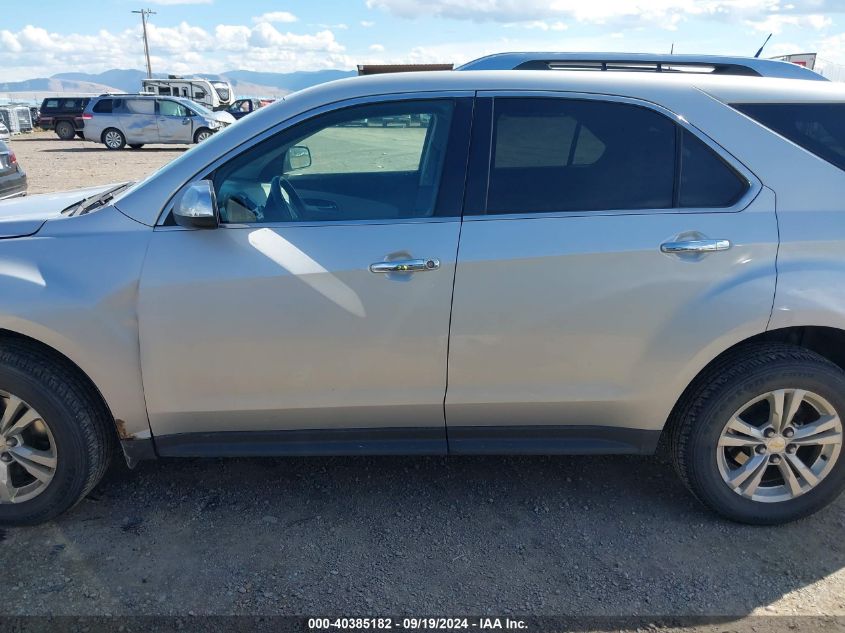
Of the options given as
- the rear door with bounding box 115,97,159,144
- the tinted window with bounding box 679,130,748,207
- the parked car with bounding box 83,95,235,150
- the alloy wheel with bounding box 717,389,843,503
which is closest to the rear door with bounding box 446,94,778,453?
the tinted window with bounding box 679,130,748,207

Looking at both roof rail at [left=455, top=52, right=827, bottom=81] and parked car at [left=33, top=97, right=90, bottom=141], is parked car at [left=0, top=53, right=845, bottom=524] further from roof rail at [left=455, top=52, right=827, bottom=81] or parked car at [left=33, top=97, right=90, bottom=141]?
parked car at [left=33, top=97, right=90, bottom=141]

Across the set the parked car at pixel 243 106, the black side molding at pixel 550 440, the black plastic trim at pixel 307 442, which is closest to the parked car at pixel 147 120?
the parked car at pixel 243 106

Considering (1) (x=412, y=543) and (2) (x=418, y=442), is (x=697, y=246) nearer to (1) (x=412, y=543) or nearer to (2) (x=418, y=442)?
(2) (x=418, y=442)

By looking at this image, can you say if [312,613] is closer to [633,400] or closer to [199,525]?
[199,525]

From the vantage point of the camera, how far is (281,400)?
2.71m

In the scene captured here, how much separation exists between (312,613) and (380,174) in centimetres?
183

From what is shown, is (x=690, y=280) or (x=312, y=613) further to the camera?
(x=690, y=280)

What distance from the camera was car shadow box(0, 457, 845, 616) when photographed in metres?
2.47

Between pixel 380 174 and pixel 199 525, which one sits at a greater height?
pixel 380 174

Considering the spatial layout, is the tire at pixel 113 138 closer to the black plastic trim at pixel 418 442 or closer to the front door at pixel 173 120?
the front door at pixel 173 120

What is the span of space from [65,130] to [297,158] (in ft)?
102

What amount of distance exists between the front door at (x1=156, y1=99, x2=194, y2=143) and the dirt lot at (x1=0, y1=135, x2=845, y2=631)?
21579 millimetres

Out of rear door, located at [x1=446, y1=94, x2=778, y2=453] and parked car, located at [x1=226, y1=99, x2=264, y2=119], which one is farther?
parked car, located at [x1=226, y1=99, x2=264, y2=119]

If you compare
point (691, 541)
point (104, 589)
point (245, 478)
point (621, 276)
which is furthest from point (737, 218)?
point (104, 589)
